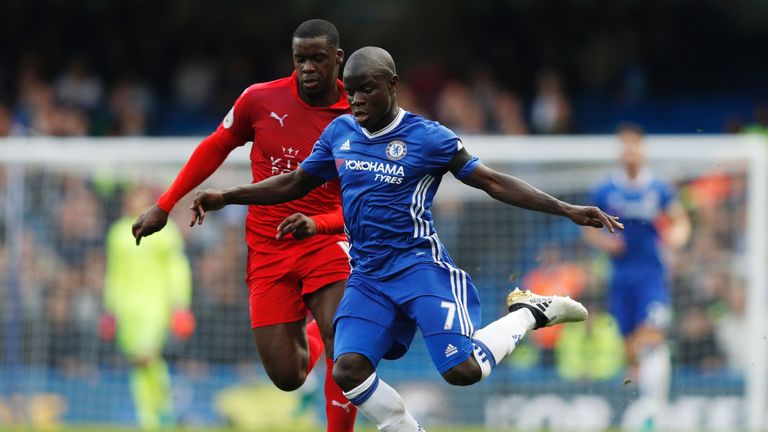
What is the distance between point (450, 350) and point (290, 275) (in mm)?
1330

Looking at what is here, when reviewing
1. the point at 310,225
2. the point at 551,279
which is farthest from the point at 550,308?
the point at 551,279

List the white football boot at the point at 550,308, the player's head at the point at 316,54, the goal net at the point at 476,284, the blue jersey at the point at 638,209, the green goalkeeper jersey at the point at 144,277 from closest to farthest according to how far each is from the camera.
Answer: the player's head at the point at 316,54 → the white football boot at the point at 550,308 → the blue jersey at the point at 638,209 → the goal net at the point at 476,284 → the green goalkeeper jersey at the point at 144,277

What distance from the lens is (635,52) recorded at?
18.8 metres

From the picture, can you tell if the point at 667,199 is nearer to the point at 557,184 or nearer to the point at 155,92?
the point at 557,184

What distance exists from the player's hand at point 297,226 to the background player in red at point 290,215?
0.37 metres

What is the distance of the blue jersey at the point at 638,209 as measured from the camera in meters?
11.8

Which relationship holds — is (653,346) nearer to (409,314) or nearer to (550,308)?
(550,308)

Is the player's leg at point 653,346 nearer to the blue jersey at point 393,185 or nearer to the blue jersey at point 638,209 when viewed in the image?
the blue jersey at point 638,209

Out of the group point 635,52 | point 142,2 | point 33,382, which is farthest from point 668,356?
point 142,2

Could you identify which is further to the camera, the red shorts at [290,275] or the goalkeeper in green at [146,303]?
the goalkeeper in green at [146,303]

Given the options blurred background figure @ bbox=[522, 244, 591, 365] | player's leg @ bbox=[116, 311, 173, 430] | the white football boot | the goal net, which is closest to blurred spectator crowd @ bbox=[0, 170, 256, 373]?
the goal net

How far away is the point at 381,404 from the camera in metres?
6.65

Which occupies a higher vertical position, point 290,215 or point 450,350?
point 290,215

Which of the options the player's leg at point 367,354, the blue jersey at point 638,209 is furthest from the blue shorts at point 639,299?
the player's leg at point 367,354
